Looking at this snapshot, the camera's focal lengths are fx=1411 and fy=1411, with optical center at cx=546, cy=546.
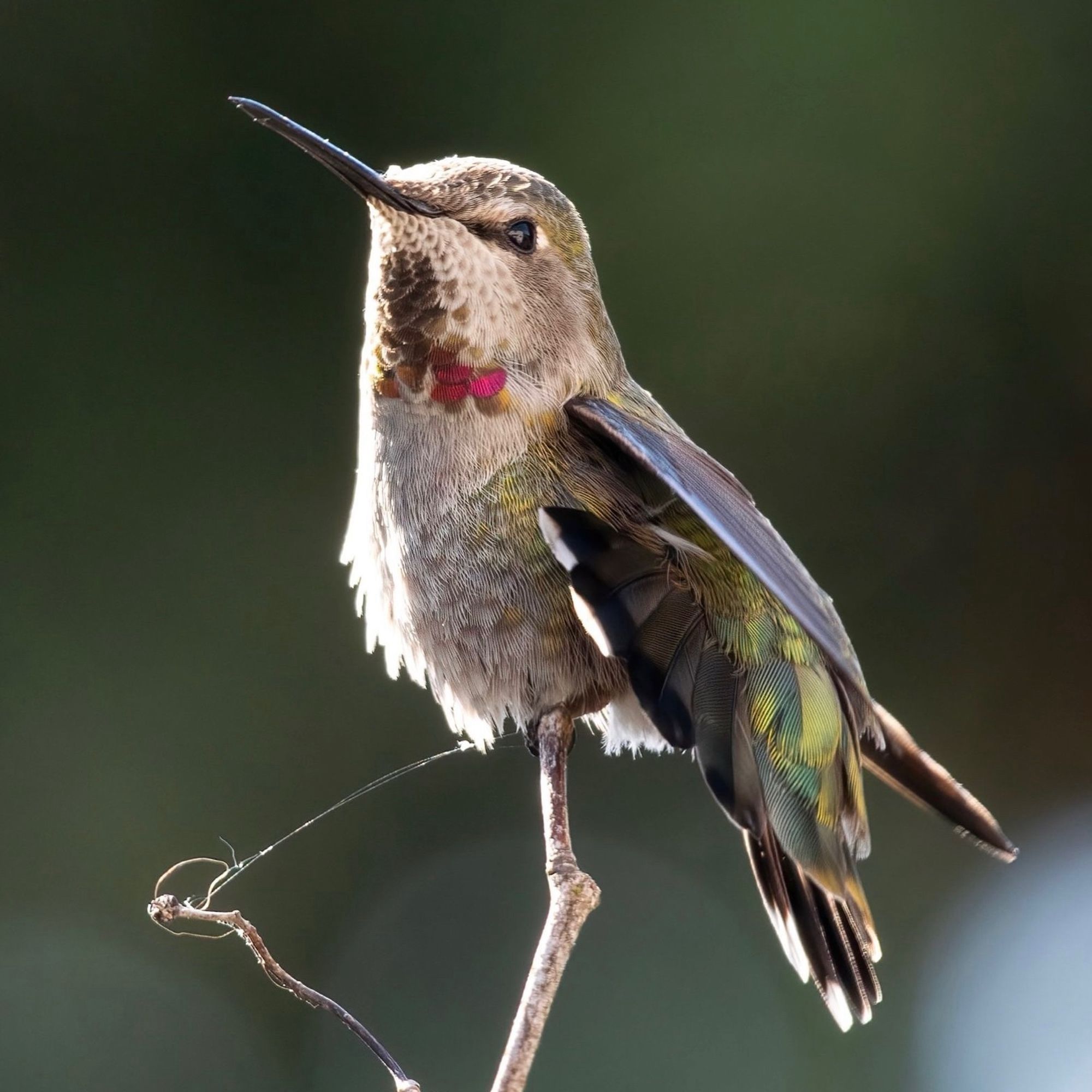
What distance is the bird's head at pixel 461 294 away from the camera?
4.86ft

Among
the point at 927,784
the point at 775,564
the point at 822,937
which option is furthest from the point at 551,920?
the point at 927,784

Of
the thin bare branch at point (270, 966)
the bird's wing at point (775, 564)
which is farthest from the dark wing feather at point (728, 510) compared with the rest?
the thin bare branch at point (270, 966)

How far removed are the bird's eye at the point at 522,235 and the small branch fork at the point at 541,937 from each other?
0.61m

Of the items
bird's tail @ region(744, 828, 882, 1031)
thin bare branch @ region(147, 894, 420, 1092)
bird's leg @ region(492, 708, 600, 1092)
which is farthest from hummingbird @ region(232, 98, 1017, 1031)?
thin bare branch @ region(147, 894, 420, 1092)

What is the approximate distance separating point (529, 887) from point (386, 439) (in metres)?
2.35

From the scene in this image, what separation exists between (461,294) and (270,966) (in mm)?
717

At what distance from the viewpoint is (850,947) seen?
1.51 m

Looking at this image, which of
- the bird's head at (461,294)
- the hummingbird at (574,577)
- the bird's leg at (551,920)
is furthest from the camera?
the bird's head at (461,294)

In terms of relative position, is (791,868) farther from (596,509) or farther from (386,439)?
(386,439)

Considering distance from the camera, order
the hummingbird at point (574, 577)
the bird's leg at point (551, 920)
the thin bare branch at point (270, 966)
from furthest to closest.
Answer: the hummingbird at point (574, 577)
the thin bare branch at point (270, 966)
the bird's leg at point (551, 920)

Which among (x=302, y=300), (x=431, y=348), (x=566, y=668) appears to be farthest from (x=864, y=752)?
(x=302, y=300)

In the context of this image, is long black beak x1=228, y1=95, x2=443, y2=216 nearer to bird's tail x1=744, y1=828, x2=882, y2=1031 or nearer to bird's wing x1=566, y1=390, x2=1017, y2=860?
bird's wing x1=566, y1=390, x2=1017, y2=860

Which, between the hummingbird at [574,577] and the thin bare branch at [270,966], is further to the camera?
the hummingbird at [574,577]

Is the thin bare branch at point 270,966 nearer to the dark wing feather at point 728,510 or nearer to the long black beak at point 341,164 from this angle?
the dark wing feather at point 728,510
